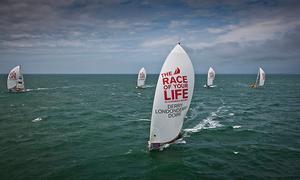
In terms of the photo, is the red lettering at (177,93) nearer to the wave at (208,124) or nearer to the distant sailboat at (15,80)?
the wave at (208,124)

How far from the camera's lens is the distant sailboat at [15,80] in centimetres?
8700

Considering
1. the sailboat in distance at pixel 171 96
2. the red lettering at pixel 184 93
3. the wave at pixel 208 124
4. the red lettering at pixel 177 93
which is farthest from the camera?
the wave at pixel 208 124

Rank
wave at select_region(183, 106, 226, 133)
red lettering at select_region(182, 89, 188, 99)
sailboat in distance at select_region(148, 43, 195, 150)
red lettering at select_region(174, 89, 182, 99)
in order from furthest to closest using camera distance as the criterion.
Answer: wave at select_region(183, 106, 226, 133)
red lettering at select_region(182, 89, 188, 99)
red lettering at select_region(174, 89, 182, 99)
sailboat in distance at select_region(148, 43, 195, 150)

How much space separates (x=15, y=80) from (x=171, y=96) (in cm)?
8030

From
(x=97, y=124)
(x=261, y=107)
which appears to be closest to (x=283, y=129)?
(x=261, y=107)

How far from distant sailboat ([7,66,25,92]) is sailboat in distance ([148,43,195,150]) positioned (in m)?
76.4

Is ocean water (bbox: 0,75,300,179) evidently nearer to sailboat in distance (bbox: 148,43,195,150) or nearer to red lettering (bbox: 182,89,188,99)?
sailboat in distance (bbox: 148,43,195,150)

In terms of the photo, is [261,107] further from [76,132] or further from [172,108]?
[76,132]

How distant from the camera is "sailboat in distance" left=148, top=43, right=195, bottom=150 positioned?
27.2m

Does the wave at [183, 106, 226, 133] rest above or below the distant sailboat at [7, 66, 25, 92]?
below

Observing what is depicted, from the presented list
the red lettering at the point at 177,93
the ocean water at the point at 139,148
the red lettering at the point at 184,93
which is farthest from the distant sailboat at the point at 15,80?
the red lettering at the point at 184,93

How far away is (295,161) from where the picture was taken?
2720cm

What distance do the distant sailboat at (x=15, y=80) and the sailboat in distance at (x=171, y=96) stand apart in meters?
76.4

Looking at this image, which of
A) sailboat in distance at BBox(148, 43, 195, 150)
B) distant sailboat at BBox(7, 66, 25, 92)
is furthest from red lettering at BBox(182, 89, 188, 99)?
distant sailboat at BBox(7, 66, 25, 92)
